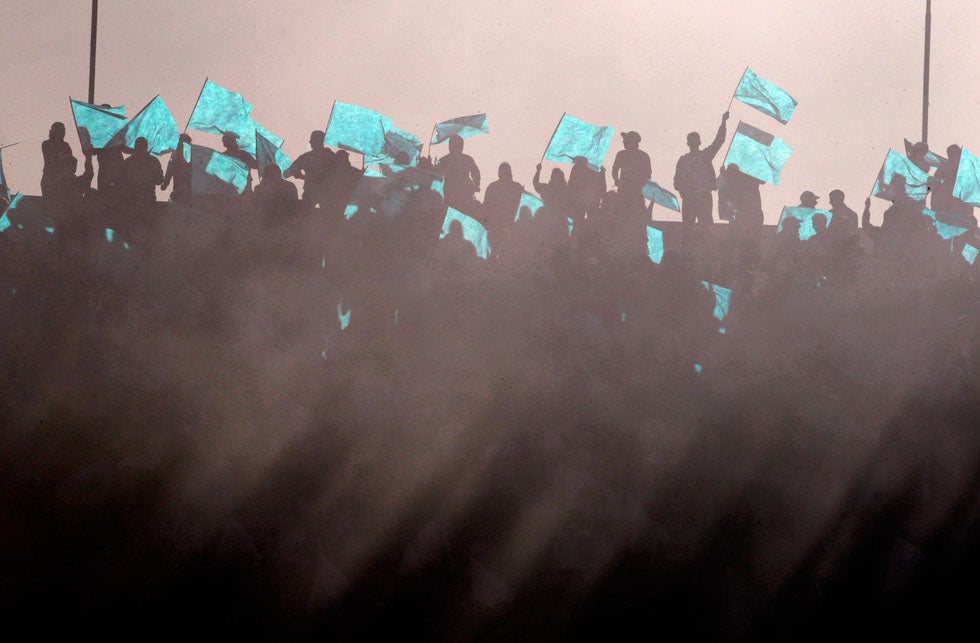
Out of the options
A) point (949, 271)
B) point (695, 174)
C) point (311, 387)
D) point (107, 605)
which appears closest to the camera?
point (107, 605)

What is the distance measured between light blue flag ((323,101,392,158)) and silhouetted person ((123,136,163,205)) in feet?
7.21

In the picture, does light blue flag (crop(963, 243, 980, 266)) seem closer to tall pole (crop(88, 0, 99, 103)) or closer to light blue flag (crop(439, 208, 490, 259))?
light blue flag (crop(439, 208, 490, 259))

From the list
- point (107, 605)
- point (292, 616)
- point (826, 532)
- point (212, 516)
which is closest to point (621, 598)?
point (826, 532)

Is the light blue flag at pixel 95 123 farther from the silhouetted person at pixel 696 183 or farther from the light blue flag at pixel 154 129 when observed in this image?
the silhouetted person at pixel 696 183

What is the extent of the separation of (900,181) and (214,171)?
285 inches

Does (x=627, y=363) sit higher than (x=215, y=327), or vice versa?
(x=627, y=363)

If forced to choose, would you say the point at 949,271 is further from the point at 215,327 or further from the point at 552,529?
the point at 215,327

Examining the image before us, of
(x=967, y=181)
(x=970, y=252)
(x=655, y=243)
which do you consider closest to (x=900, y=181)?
(x=967, y=181)

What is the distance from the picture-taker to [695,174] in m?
13.9

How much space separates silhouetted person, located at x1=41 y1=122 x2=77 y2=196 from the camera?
1266 centimetres

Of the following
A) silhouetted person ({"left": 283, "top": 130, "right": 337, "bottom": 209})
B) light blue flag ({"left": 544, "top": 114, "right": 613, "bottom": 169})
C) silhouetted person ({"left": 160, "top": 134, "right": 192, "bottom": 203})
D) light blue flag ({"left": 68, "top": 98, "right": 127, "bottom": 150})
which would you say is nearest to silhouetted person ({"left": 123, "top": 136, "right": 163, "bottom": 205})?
silhouetted person ({"left": 160, "top": 134, "right": 192, "bottom": 203})

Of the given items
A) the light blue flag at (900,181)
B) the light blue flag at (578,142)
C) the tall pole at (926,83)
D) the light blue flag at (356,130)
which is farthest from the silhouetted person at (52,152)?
the tall pole at (926,83)

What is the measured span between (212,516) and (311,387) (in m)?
1.32

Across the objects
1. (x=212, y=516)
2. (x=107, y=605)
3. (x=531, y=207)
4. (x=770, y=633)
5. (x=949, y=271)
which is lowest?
(x=107, y=605)
